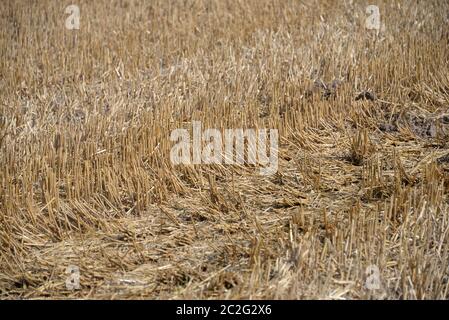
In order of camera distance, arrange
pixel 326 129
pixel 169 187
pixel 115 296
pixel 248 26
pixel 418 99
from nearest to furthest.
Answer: pixel 115 296
pixel 169 187
pixel 326 129
pixel 418 99
pixel 248 26

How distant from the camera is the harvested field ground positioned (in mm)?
2854

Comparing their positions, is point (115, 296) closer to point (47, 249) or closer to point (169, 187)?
point (47, 249)

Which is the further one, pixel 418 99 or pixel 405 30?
pixel 405 30

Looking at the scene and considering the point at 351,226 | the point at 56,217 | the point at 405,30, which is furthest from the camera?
the point at 405,30

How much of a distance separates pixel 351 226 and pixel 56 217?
67.7 inches

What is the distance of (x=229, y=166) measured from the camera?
3.87m

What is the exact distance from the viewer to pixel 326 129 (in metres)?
4.42

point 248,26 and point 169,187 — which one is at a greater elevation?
point 248,26

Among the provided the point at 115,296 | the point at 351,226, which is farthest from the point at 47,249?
the point at 351,226

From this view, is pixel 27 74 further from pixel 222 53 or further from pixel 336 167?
pixel 336 167

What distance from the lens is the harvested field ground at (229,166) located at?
2854mm

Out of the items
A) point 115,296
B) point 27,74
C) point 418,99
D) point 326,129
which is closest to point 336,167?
point 326,129

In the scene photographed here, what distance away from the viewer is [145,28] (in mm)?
6770

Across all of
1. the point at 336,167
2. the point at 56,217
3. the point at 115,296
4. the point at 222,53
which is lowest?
the point at 115,296
